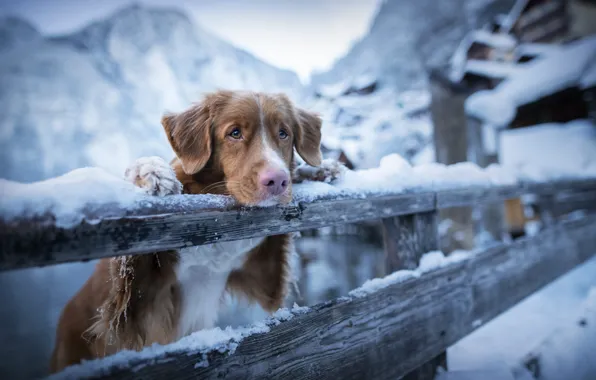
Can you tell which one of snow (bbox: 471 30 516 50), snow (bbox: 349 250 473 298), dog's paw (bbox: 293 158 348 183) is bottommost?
snow (bbox: 349 250 473 298)

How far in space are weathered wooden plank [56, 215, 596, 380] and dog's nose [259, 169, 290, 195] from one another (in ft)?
1.56

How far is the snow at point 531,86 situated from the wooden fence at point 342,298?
3.14m

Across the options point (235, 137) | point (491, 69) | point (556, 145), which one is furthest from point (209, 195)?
point (491, 69)

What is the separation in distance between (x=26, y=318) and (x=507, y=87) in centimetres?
2500

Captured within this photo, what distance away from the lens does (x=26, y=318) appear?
1744cm

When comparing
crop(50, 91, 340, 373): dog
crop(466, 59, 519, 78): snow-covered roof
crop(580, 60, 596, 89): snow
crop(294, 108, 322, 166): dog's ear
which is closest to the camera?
crop(50, 91, 340, 373): dog

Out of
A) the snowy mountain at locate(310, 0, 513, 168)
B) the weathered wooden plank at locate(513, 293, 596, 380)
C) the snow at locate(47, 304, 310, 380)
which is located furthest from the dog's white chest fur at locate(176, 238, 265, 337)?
the snowy mountain at locate(310, 0, 513, 168)

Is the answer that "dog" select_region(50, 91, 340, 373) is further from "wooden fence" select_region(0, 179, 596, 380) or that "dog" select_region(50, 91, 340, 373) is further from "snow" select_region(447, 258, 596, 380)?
"snow" select_region(447, 258, 596, 380)

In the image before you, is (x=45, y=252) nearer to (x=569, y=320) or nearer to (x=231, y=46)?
(x=569, y=320)

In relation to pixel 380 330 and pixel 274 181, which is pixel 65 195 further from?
pixel 380 330

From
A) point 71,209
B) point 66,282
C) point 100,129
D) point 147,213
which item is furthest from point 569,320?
point 100,129

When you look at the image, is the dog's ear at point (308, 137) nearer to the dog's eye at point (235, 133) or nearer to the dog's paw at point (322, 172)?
the dog's paw at point (322, 172)

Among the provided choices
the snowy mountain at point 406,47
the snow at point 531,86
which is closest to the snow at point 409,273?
the snow at point 531,86

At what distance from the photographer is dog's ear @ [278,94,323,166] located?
1.72 meters
